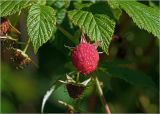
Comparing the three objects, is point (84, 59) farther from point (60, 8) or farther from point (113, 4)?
point (60, 8)

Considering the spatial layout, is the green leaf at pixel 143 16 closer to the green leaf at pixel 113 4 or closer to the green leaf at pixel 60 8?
the green leaf at pixel 113 4

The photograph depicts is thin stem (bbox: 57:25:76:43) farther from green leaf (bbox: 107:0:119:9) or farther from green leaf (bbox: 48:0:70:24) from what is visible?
green leaf (bbox: 107:0:119:9)

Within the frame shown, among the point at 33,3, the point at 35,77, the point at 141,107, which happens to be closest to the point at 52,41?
the point at 33,3

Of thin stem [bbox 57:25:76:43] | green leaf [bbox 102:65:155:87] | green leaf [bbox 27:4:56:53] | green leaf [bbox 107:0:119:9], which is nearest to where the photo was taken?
green leaf [bbox 27:4:56:53]

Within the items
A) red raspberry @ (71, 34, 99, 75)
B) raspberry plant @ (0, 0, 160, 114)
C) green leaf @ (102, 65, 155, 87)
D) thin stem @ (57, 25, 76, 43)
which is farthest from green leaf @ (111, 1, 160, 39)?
green leaf @ (102, 65, 155, 87)

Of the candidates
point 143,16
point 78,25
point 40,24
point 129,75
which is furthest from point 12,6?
point 129,75

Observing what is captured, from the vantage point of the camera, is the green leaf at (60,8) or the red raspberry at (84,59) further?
the green leaf at (60,8)

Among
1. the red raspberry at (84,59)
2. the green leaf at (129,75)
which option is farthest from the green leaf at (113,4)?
the green leaf at (129,75)
